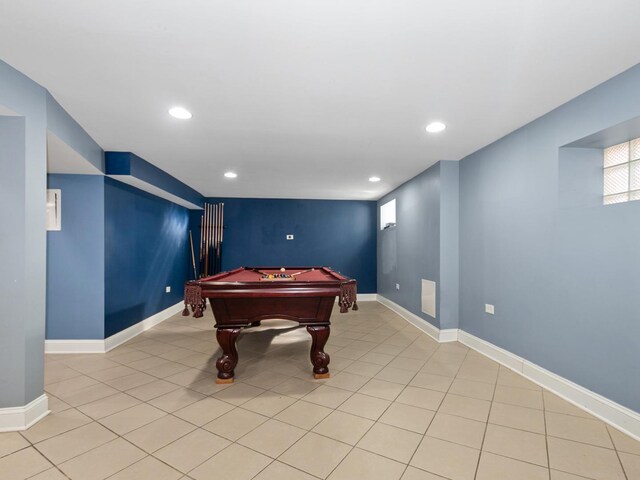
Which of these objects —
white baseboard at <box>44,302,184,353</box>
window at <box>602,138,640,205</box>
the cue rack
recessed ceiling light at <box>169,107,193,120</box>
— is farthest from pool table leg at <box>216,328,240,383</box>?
the cue rack

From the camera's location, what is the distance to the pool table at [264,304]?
2461mm

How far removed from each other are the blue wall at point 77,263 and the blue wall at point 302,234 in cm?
300

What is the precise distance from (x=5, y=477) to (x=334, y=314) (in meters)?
4.27

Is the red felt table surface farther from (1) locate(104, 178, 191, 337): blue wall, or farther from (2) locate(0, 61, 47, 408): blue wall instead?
(1) locate(104, 178, 191, 337): blue wall

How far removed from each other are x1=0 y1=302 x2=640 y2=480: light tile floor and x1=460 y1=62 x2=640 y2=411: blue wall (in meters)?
0.40

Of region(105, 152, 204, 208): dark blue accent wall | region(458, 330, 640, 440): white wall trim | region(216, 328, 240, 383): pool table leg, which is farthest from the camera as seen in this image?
region(105, 152, 204, 208): dark blue accent wall

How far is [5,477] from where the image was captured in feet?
4.92

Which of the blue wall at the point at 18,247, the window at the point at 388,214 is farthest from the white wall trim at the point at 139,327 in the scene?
the window at the point at 388,214

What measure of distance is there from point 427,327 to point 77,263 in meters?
4.58

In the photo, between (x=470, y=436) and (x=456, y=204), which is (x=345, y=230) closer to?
(x=456, y=204)

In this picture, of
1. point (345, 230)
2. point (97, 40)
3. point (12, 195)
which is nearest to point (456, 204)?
point (345, 230)

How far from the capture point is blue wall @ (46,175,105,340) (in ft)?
10.7

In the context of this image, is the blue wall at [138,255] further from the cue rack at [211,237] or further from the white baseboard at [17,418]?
the white baseboard at [17,418]

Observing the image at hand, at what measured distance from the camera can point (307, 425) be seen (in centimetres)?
195
